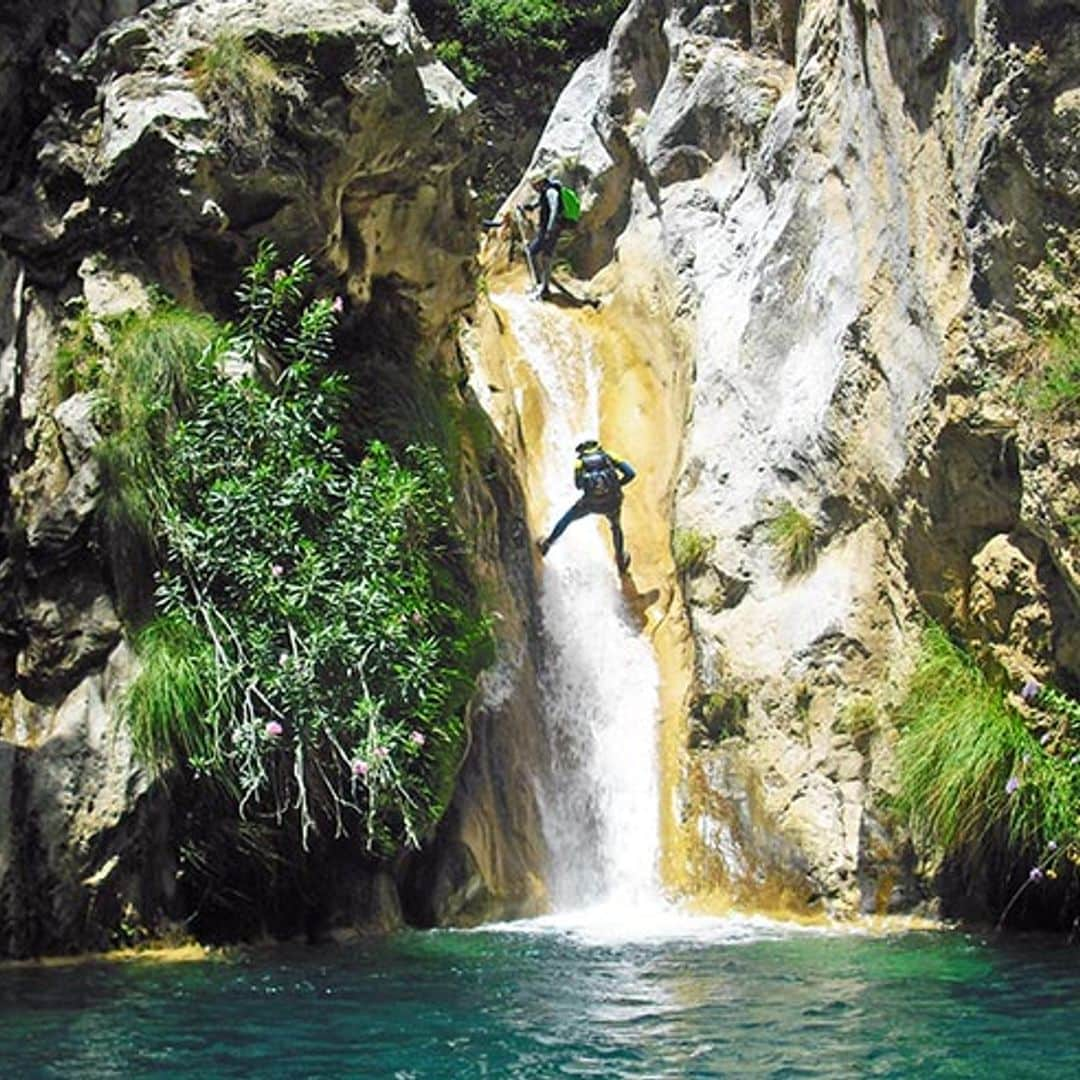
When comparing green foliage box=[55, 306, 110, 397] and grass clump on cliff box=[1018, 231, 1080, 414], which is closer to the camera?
grass clump on cliff box=[1018, 231, 1080, 414]

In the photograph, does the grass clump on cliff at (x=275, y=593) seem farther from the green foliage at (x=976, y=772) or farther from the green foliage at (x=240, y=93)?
the green foliage at (x=976, y=772)

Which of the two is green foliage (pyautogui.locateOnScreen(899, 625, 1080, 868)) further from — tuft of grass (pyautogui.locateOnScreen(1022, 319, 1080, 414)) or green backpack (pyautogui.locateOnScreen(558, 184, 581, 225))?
green backpack (pyautogui.locateOnScreen(558, 184, 581, 225))

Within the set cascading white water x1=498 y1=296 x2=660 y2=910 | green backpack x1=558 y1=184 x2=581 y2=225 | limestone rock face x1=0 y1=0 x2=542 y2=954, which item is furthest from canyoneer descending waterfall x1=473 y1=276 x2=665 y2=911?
green backpack x1=558 y1=184 x2=581 y2=225

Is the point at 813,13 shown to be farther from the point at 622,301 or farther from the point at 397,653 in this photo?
the point at 397,653

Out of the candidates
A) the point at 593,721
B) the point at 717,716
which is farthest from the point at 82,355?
the point at 717,716

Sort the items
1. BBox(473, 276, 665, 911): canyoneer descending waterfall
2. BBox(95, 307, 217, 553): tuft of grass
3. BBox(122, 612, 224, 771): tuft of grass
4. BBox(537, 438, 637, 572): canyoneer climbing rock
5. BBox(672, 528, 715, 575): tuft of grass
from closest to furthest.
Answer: BBox(122, 612, 224, 771): tuft of grass, BBox(95, 307, 217, 553): tuft of grass, BBox(473, 276, 665, 911): canyoneer descending waterfall, BBox(672, 528, 715, 575): tuft of grass, BBox(537, 438, 637, 572): canyoneer climbing rock

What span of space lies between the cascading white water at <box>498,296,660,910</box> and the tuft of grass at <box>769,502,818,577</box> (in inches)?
87.1

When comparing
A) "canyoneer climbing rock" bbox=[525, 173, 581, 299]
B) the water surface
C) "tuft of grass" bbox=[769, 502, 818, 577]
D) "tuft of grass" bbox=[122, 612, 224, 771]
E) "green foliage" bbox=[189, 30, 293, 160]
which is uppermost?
"canyoneer climbing rock" bbox=[525, 173, 581, 299]

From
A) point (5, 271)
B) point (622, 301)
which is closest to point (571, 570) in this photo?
point (622, 301)

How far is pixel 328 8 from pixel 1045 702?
8558 millimetres

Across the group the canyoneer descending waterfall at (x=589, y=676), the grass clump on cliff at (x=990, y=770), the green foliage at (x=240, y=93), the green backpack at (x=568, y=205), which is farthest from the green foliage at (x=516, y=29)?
the grass clump on cliff at (x=990, y=770)

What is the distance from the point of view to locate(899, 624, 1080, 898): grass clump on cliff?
11508 millimetres

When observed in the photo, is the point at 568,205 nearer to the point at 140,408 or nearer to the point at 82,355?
Answer: the point at 82,355

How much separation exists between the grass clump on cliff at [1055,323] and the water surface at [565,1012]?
12.7 ft
